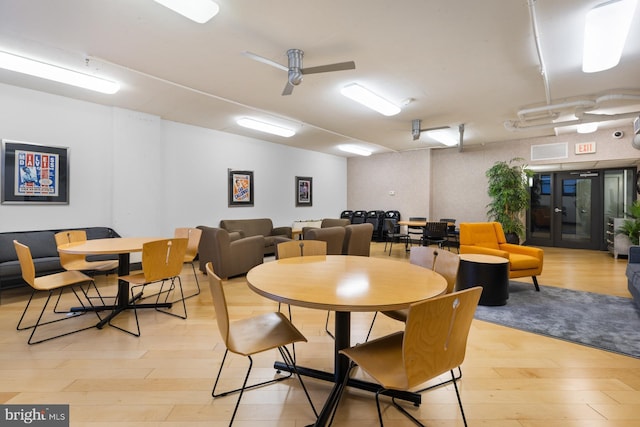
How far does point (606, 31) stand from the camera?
266 centimetres

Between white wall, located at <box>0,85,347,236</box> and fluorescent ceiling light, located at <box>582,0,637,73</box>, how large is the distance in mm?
6003

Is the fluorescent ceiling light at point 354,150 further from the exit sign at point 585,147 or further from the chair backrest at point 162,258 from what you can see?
the chair backrest at point 162,258

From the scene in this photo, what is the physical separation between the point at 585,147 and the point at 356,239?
557 cm

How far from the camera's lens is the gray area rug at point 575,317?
9.01 ft

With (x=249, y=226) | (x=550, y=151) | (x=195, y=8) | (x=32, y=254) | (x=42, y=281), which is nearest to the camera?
(x=195, y=8)

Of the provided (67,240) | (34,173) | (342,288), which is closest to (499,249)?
(342,288)

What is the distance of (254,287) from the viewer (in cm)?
161

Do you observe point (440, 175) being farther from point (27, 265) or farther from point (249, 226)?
point (27, 265)

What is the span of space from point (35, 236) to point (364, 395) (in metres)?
4.86

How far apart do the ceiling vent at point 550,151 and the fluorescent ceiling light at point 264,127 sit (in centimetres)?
582

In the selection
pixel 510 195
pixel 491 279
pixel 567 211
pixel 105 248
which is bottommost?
pixel 491 279

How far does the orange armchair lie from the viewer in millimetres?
4090

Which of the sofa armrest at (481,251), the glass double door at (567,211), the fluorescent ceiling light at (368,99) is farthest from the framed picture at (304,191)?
the glass double door at (567,211)

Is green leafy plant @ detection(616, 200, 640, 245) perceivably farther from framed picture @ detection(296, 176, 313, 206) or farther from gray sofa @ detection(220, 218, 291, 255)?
framed picture @ detection(296, 176, 313, 206)
